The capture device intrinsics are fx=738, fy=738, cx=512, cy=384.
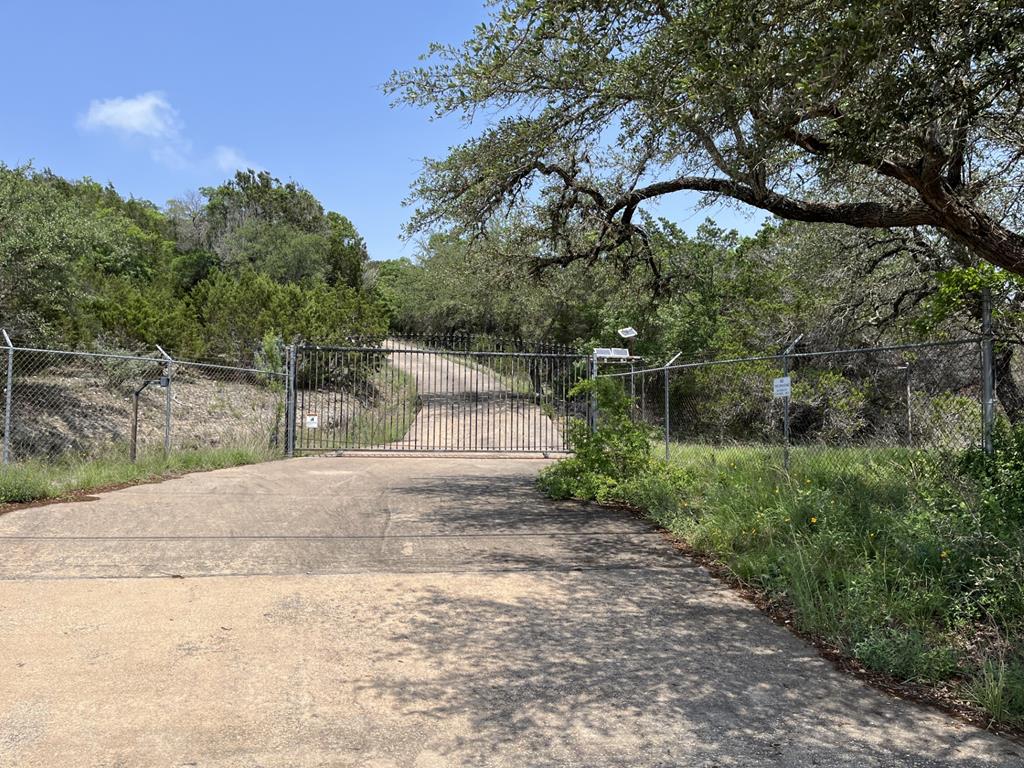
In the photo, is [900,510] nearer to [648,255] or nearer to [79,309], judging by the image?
[648,255]

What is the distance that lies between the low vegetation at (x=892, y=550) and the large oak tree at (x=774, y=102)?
7.96 ft

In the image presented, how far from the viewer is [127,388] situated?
16250 mm

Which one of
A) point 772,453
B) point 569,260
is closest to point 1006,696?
point 772,453

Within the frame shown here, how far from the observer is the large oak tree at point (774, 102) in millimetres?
5047

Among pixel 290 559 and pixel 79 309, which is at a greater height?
pixel 79 309

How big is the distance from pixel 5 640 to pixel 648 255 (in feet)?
35.5

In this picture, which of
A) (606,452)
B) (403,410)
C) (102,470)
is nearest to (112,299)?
(403,410)

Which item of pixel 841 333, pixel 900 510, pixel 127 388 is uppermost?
pixel 841 333

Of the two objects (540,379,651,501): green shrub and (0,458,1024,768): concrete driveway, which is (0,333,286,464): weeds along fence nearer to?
(540,379,651,501): green shrub

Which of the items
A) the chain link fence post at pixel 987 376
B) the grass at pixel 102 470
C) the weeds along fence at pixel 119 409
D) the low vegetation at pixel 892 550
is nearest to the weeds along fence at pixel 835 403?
the chain link fence post at pixel 987 376

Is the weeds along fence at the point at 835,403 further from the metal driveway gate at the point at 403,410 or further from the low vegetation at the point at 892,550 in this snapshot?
the metal driveway gate at the point at 403,410

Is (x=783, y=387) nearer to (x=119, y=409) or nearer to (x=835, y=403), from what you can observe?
(x=835, y=403)

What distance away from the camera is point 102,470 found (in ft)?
30.3

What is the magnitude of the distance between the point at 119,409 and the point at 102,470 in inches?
254
